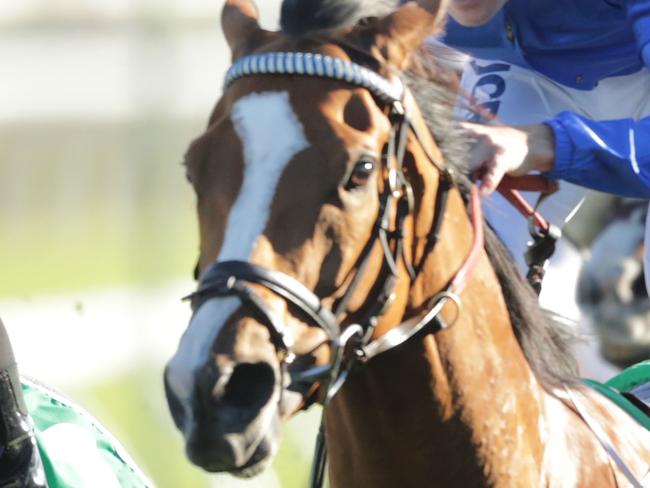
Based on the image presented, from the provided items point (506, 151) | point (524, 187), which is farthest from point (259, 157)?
point (524, 187)

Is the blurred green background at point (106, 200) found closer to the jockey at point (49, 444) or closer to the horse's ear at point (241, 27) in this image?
the jockey at point (49, 444)

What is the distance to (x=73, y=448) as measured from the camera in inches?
107

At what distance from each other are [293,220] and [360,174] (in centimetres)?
13

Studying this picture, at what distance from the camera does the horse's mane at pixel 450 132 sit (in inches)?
82.4

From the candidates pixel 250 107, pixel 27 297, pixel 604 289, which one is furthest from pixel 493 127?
pixel 604 289

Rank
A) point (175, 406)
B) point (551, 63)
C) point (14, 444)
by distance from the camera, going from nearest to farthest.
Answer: point (175, 406)
point (14, 444)
point (551, 63)

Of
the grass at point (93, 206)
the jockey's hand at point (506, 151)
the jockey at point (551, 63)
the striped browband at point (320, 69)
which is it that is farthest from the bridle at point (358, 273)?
the grass at point (93, 206)

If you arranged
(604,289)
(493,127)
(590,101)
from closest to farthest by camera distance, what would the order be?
1. (493,127)
2. (590,101)
3. (604,289)

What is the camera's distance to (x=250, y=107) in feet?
6.48

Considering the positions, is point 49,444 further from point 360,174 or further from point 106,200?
point 106,200

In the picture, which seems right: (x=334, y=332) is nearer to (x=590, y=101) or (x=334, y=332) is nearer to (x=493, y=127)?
(x=493, y=127)

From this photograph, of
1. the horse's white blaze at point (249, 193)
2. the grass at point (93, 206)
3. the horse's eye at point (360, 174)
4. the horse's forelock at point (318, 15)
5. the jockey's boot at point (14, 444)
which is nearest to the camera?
the horse's white blaze at point (249, 193)

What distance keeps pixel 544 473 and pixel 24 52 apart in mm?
2566

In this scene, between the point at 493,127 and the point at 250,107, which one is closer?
the point at 250,107
